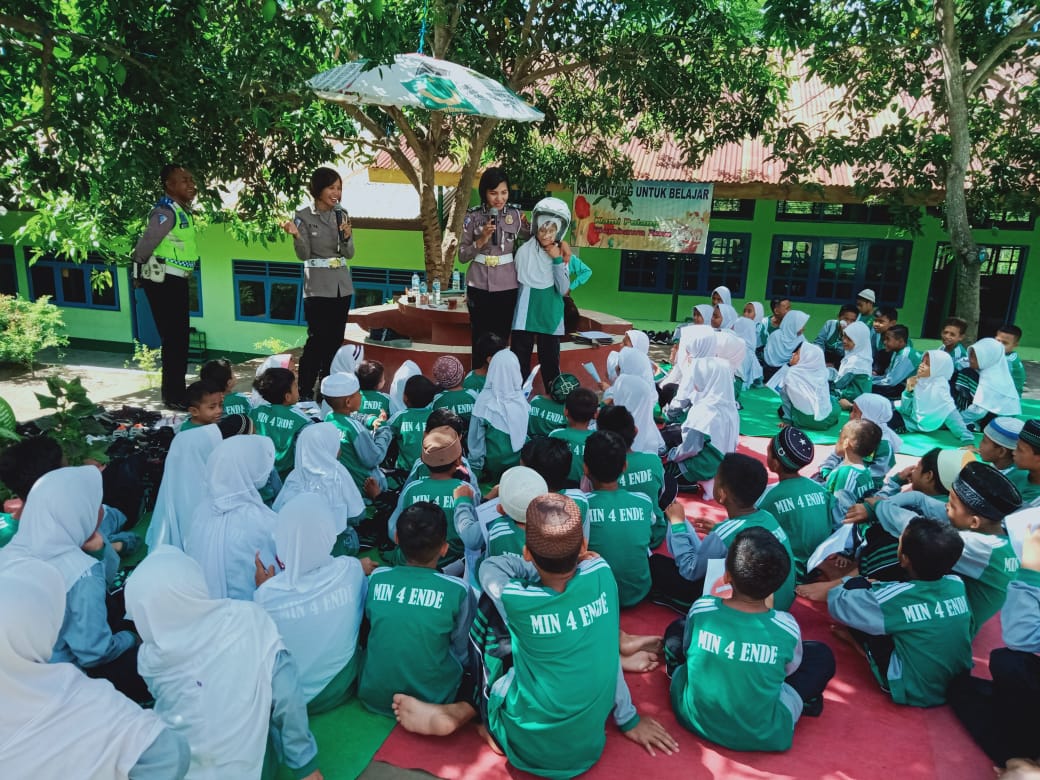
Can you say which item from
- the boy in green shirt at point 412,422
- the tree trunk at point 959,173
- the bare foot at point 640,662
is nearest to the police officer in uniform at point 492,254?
the boy in green shirt at point 412,422

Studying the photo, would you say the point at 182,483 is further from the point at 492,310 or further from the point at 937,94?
the point at 937,94

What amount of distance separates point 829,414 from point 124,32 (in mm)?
6169

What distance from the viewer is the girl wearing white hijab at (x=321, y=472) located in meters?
3.46

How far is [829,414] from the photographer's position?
6.51 meters

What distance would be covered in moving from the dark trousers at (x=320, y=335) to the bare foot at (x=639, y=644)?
355 cm

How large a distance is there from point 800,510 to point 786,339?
5391mm

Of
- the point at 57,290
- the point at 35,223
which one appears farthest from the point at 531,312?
the point at 57,290

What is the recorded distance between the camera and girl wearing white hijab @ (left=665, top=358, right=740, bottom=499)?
16.3ft

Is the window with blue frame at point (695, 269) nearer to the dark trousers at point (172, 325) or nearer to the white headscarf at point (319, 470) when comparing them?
the dark trousers at point (172, 325)

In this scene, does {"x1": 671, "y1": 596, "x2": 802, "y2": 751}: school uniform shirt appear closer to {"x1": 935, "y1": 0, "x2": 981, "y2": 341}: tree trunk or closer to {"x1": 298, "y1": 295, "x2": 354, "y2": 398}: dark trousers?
{"x1": 298, "y1": 295, "x2": 354, "y2": 398}: dark trousers

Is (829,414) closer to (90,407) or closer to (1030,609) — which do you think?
(1030,609)

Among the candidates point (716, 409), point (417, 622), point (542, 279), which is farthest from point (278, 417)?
point (716, 409)

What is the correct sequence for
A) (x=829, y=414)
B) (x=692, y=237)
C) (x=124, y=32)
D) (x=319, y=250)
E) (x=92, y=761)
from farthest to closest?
1. (x=692, y=237)
2. (x=829, y=414)
3. (x=319, y=250)
4. (x=124, y=32)
5. (x=92, y=761)

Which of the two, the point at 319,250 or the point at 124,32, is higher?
the point at 124,32
